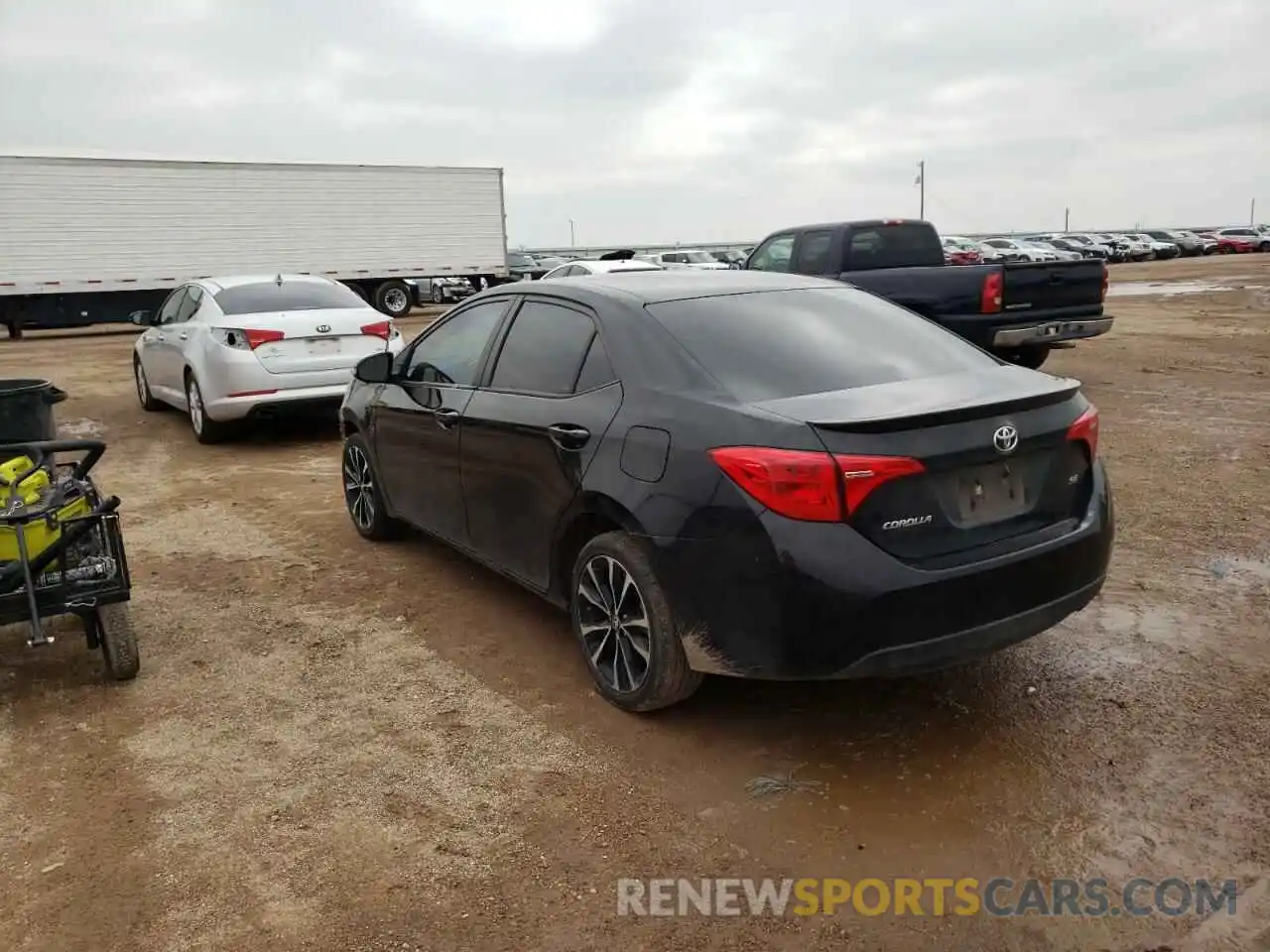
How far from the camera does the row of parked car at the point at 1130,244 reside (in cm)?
4141

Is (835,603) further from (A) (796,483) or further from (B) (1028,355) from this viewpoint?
(B) (1028,355)

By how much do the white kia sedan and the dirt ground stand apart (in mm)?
3412

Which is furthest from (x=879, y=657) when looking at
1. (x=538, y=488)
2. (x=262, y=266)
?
(x=262, y=266)

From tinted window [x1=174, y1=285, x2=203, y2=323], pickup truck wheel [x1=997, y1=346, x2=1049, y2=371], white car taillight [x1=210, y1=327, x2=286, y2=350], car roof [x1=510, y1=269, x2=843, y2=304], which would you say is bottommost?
pickup truck wheel [x1=997, y1=346, x2=1049, y2=371]

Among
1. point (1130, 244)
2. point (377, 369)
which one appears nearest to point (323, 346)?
point (377, 369)

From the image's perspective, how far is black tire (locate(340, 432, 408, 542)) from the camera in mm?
5863

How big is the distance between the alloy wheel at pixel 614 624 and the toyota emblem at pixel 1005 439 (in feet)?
4.18

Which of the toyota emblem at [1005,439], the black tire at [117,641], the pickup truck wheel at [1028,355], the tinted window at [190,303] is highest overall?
the tinted window at [190,303]

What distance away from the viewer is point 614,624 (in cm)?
373

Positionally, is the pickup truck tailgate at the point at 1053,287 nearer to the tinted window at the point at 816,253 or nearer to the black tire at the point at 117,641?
the tinted window at the point at 816,253

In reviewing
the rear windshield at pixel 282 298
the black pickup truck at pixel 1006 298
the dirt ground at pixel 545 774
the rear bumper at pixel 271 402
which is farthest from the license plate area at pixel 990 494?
the rear windshield at pixel 282 298

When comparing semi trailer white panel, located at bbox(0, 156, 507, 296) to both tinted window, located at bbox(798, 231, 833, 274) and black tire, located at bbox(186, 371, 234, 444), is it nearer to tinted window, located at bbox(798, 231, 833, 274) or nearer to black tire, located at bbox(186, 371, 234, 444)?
black tire, located at bbox(186, 371, 234, 444)

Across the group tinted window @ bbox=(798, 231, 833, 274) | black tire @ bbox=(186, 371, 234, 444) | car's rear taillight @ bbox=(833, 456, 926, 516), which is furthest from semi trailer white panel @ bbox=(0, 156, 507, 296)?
car's rear taillight @ bbox=(833, 456, 926, 516)

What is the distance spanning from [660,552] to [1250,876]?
1.89 meters
